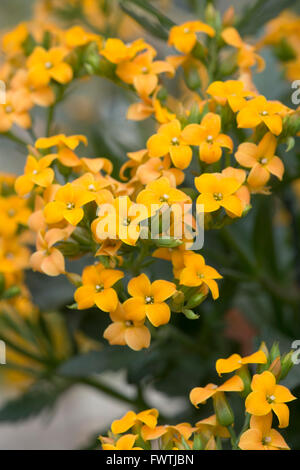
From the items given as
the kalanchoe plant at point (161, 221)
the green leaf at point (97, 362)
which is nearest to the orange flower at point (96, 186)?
the kalanchoe plant at point (161, 221)

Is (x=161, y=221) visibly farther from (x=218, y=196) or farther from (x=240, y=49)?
(x=240, y=49)

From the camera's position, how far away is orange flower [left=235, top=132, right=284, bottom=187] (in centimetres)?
48

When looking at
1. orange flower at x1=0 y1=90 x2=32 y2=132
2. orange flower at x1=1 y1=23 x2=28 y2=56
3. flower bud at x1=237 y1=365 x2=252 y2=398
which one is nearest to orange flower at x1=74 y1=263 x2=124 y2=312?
flower bud at x1=237 y1=365 x2=252 y2=398

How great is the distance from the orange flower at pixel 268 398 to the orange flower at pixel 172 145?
17 centimetres

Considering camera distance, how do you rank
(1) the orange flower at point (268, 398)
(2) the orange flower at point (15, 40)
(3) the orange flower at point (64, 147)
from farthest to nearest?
(2) the orange flower at point (15, 40) < (3) the orange flower at point (64, 147) < (1) the orange flower at point (268, 398)

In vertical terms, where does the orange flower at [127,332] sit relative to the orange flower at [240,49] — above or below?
below

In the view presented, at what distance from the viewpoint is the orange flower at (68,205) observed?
0.45 meters

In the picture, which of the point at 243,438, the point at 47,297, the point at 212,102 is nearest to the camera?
the point at 243,438

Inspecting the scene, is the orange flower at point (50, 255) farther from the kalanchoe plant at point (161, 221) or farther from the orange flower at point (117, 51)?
the orange flower at point (117, 51)

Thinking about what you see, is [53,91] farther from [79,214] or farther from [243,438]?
[243,438]

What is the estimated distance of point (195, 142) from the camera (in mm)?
487

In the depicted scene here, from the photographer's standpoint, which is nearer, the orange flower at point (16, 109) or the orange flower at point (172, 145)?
the orange flower at point (172, 145)

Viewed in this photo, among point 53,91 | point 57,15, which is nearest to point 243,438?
point 53,91

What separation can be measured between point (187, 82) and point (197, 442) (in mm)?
342
